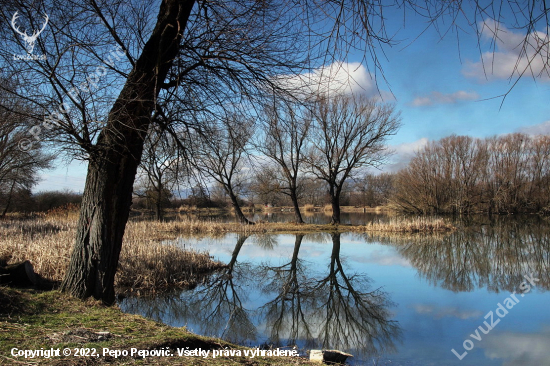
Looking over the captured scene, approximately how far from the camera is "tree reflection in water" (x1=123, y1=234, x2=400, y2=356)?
17.1ft

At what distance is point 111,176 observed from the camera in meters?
4.72

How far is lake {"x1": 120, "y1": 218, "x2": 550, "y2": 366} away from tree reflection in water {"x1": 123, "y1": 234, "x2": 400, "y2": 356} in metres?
0.02

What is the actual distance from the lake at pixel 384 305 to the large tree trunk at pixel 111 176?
1.68 m

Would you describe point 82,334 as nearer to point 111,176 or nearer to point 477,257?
point 111,176

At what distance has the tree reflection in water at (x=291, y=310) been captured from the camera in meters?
5.21

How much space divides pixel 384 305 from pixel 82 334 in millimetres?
5418

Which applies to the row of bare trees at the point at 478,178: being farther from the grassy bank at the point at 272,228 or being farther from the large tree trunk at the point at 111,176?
the large tree trunk at the point at 111,176
